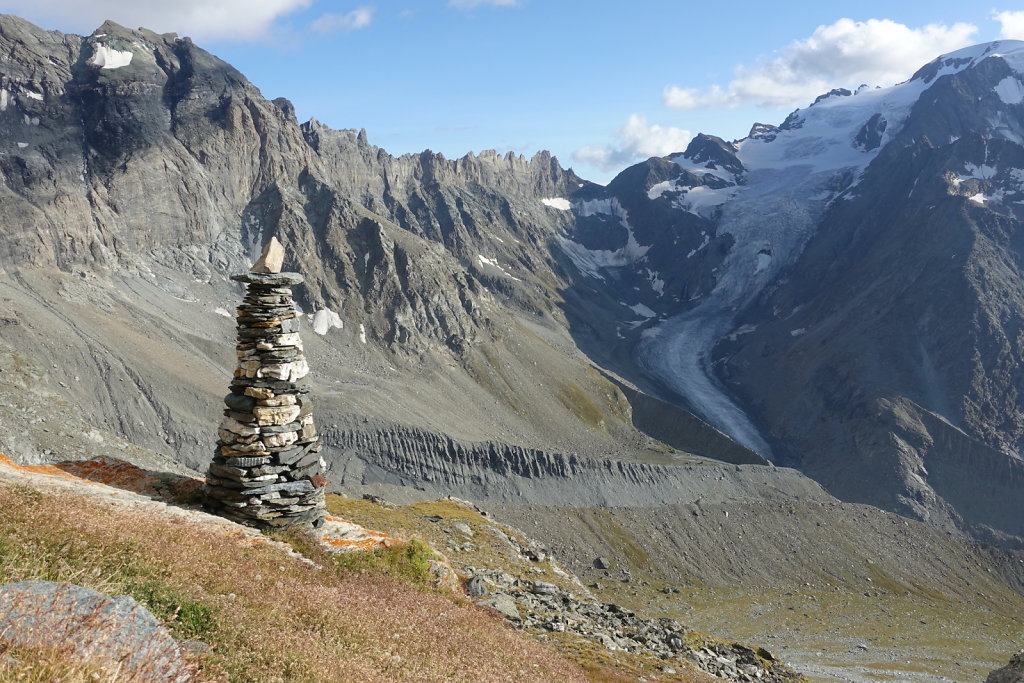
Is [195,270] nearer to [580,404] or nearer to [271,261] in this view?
[580,404]

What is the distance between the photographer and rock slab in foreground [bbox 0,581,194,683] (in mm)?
6484

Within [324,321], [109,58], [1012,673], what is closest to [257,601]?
[1012,673]

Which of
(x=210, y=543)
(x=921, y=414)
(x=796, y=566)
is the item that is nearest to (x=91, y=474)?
(x=210, y=543)

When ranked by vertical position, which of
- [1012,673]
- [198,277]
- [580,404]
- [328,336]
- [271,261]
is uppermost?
[271,261]

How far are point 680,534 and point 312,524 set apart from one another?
91.5 metres

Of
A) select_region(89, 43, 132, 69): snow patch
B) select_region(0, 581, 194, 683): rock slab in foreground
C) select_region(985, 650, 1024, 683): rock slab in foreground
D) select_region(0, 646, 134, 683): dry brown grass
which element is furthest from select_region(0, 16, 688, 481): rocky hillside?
select_region(0, 646, 134, 683): dry brown grass

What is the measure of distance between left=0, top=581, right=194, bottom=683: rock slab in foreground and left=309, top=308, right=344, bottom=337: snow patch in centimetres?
13143

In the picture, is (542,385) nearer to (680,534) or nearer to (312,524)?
(680,534)

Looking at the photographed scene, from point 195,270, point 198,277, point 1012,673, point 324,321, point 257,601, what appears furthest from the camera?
point 324,321

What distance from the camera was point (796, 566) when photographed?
3959 inches

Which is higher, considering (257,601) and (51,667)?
(51,667)

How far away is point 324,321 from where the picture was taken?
451 feet

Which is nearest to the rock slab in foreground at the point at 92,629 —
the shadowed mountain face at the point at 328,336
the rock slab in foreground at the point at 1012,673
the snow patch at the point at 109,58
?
the rock slab in foreground at the point at 1012,673

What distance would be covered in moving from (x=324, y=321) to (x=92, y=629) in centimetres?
13501
